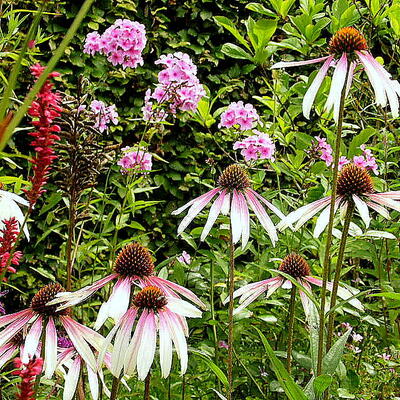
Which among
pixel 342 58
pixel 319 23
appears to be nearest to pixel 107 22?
pixel 319 23

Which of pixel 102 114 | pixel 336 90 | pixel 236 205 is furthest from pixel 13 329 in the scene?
pixel 102 114

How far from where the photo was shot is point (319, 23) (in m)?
1.92

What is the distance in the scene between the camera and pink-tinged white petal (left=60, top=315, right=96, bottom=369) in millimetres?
945

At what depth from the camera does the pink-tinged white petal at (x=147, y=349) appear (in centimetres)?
90

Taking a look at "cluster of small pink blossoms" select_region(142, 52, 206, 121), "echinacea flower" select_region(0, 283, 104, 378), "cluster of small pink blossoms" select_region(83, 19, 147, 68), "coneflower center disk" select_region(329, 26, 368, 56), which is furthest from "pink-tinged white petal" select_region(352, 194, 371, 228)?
"cluster of small pink blossoms" select_region(83, 19, 147, 68)

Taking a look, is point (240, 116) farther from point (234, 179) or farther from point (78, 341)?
point (78, 341)

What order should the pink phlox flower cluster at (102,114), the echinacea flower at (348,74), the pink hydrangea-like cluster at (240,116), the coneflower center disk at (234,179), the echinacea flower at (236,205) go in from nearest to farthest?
the echinacea flower at (348,74)
the echinacea flower at (236,205)
the coneflower center disk at (234,179)
the pink phlox flower cluster at (102,114)
the pink hydrangea-like cluster at (240,116)

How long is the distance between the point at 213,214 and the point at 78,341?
0.39 metres

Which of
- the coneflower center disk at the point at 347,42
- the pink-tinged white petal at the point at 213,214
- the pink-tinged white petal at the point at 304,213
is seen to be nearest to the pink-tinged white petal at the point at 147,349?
the pink-tinged white petal at the point at 213,214

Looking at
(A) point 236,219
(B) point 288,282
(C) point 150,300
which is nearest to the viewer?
(C) point 150,300

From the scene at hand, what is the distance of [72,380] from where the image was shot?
1002 millimetres

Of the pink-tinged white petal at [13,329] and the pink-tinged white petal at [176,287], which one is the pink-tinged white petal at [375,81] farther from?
the pink-tinged white petal at [13,329]

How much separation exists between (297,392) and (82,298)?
35cm

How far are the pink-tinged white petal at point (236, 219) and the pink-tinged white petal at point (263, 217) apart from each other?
3cm
